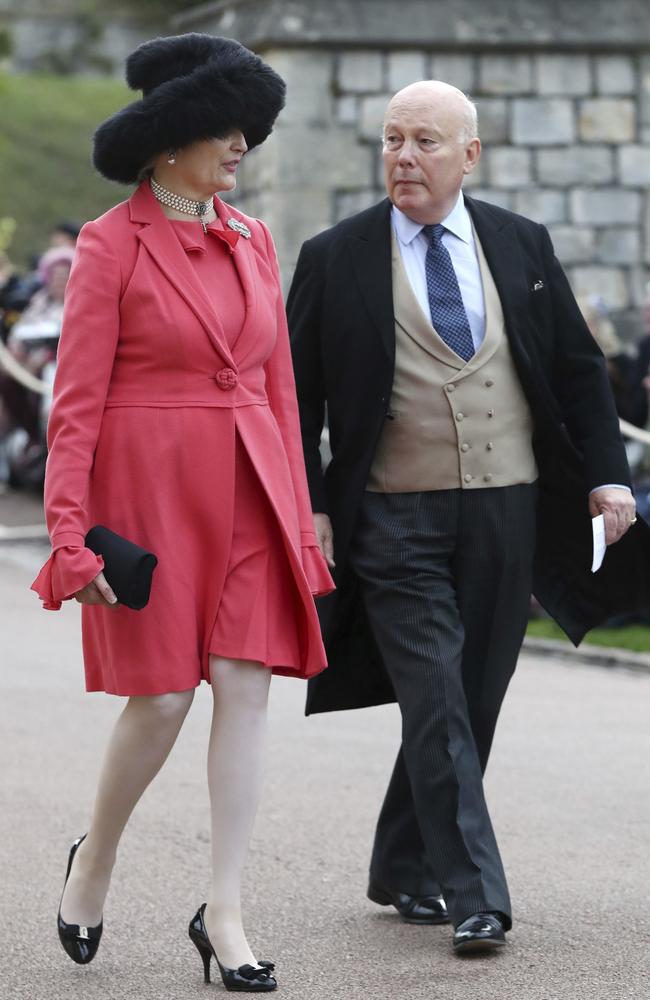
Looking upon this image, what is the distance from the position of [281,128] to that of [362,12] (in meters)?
0.91

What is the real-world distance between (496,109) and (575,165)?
66cm

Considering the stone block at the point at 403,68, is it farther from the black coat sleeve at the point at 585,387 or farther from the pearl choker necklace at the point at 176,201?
the pearl choker necklace at the point at 176,201

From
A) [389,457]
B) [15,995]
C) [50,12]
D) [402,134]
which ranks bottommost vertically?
[15,995]

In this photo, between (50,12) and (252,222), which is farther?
(50,12)

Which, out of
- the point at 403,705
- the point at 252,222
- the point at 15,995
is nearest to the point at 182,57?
the point at 252,222

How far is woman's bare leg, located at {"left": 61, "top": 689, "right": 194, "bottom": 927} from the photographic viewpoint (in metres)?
4.42

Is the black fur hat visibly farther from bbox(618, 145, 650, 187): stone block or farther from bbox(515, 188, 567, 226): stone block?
bbox(618, 145, 650, 187): stone block

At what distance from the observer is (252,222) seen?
4754 millimetres

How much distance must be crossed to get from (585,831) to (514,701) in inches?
94.1

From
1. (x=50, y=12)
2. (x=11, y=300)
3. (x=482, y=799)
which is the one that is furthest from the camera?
(x=50, y=12)

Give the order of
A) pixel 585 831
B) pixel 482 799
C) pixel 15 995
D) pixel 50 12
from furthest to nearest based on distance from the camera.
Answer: pixel 50 12 → pixel 585 831 → pixel 482 799 → pixel 15 995

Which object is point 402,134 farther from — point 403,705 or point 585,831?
point 585,831

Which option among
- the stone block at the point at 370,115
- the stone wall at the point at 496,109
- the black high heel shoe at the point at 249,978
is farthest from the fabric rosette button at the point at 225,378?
the stone block at the point at 370,115

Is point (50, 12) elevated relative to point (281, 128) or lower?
elevated
